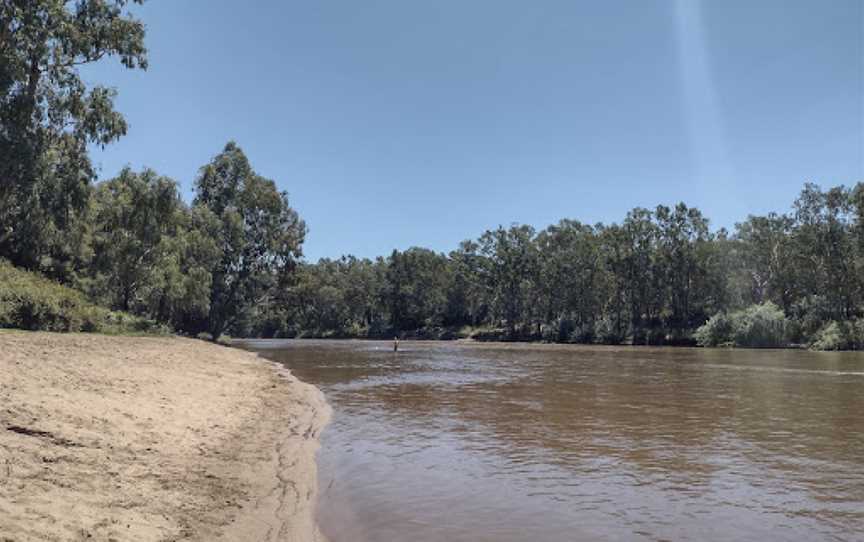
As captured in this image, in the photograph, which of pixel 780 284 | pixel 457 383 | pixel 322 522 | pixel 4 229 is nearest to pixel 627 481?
pixel 322 522

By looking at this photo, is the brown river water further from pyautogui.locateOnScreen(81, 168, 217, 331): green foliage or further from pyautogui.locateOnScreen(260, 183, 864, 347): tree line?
pyautogui.locateOnScreen(260, 183, 864, 347): tree line

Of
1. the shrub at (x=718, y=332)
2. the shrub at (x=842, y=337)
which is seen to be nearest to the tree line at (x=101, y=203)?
the shrub at (x=718, y=332)

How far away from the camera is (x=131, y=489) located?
27.0 feet

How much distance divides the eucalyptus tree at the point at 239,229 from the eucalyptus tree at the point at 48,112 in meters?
30.8

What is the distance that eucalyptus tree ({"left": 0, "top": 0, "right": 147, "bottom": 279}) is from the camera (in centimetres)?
3105

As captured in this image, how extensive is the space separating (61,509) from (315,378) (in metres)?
25.6

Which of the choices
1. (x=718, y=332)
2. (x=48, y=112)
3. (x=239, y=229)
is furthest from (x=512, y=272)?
(x=48, y=112)

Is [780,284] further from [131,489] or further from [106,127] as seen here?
[131,489]

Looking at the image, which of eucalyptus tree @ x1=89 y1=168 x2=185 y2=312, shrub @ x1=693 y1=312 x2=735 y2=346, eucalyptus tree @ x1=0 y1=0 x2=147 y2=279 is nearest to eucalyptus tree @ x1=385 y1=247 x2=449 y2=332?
shrub @ x1=693 y1=312 x2=735 y2=346

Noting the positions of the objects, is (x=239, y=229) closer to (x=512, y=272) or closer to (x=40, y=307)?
(x=40, y=307)

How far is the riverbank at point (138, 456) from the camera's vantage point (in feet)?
23.0

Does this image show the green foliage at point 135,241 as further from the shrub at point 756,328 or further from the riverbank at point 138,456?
the shrub at point 756,328

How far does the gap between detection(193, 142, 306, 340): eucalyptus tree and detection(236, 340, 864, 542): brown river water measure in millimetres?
49917

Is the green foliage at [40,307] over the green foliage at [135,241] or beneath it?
beneath
